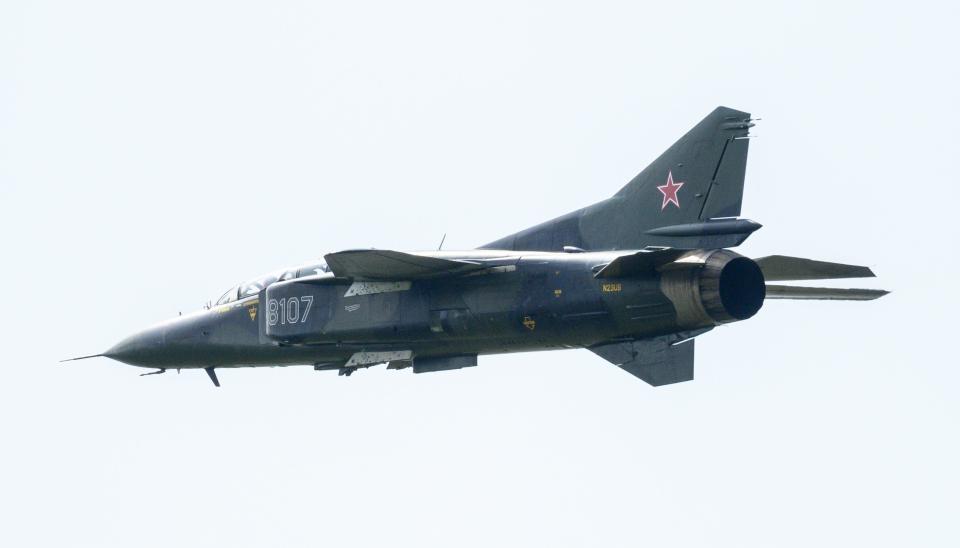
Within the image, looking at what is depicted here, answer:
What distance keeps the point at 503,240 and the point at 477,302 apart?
2.09 metres

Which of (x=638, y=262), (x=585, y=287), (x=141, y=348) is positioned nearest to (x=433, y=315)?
(x=585, y=287)

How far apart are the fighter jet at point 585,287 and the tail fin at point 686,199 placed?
2 centimetres

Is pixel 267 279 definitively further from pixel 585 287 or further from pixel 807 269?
pixel 807 269

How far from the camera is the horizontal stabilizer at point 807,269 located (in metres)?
29.1

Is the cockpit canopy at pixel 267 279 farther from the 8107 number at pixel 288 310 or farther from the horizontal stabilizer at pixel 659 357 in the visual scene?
the horizontal stabilizer at pixel 659 357

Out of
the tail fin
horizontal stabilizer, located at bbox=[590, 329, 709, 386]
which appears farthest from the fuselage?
the tail fin

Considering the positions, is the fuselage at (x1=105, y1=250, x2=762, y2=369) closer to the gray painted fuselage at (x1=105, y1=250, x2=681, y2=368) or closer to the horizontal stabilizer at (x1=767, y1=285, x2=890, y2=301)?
the gray painted fuselage at (x1=105, y1=250, x2=681, y2=368)

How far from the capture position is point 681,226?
30.6 m

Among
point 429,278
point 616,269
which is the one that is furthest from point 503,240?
point 616,269

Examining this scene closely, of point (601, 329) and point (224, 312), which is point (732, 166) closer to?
point (601, 329)

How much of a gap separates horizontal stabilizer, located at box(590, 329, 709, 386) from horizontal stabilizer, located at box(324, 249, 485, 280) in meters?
2.75

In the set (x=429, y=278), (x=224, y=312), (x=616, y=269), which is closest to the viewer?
(x=616, y=269)

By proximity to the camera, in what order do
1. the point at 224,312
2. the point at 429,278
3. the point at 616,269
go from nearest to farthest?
1. the point at 616,269
2. the point at 429,278
3. the point at 224,312

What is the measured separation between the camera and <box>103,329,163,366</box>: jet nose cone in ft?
117
